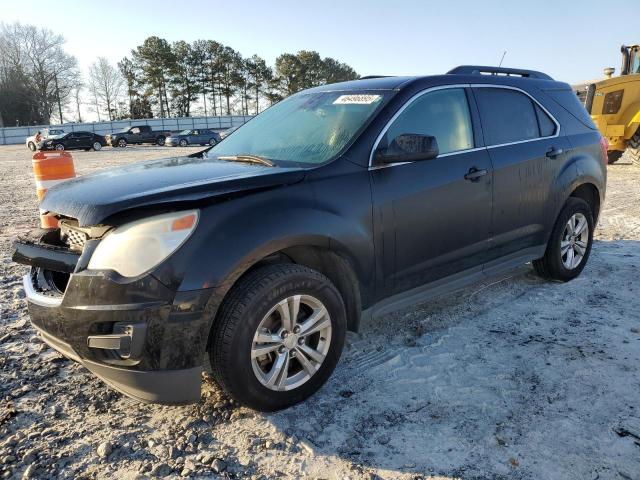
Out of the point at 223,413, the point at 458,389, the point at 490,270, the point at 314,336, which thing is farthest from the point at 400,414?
the point at 490,270

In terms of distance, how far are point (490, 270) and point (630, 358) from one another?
3.57 feet

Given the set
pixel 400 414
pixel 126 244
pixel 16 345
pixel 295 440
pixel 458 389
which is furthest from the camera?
pixel 16 345

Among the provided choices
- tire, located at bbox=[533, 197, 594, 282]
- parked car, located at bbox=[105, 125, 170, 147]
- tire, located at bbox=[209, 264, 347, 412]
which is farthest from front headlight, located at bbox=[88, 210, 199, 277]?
parked car, located at bbox=[105, 125, 170, 147]

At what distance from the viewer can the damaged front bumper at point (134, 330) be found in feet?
7.32

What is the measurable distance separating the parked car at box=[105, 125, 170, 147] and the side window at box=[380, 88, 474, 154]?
3583 centimetres

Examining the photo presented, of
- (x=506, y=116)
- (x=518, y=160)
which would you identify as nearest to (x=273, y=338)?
(x=518, y=160)

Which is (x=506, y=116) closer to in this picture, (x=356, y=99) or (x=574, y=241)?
(x=356, y=99)

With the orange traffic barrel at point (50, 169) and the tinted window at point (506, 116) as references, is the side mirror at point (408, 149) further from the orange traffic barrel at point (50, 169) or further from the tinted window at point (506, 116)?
the orange traffic barrel at point (50, 169)

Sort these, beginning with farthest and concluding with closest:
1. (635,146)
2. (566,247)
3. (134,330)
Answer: (635,146), (566,247), (134,330)

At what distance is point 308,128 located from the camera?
3.38 m

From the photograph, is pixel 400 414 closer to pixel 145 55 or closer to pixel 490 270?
pixel 490 270

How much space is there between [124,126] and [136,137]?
611 inches

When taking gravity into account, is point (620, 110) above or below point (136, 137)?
below

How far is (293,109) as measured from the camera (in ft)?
12.4
